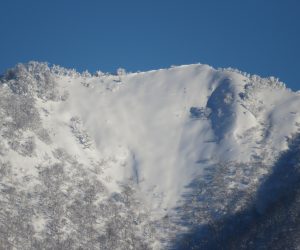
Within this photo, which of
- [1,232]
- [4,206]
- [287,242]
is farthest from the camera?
[4,206]

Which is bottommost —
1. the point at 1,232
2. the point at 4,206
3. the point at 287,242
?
the point at 287,242

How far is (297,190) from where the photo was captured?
195250 millimetres

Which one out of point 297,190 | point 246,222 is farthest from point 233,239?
point 297,190

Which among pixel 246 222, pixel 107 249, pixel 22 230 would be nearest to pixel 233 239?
pixel 246 222

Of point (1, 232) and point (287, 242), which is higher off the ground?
point (1, 232)

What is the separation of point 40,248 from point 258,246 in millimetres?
75203

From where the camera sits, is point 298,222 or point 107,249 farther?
point 107,249

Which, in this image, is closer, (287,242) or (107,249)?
(287,242)

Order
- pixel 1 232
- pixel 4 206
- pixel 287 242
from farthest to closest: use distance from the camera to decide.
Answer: pixel 4 206 < pixel 1 232 < pixel 287 242

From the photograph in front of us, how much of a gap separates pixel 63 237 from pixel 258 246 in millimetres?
71130

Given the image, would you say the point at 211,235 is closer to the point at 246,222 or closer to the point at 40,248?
the point at 246,222

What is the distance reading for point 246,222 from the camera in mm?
198500

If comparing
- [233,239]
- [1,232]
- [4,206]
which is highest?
[4,206]

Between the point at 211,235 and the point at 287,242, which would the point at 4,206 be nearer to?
the point at 211,235
